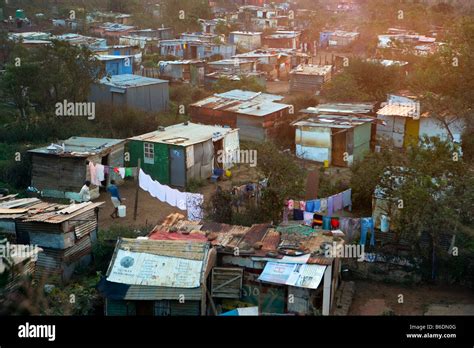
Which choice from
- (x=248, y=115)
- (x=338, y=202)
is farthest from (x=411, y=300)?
(x=248, y=115)

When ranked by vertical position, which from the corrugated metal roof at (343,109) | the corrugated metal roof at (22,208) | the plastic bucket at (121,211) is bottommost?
the plastic bucket at (121,211)

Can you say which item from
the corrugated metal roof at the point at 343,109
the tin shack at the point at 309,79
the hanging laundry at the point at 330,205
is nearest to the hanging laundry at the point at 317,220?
the hanging laundry at the point at 330,205

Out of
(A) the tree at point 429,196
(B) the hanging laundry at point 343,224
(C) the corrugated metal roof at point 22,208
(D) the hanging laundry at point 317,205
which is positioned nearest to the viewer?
(C) the corrugated metal roof at point 22,208

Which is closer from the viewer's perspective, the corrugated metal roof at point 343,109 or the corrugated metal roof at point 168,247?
the corrugated metal roof at point 168,247

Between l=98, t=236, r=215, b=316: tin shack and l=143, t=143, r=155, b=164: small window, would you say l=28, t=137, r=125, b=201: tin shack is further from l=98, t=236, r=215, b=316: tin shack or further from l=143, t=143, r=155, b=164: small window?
l=98, t=236, r=215, b=316: tin shack

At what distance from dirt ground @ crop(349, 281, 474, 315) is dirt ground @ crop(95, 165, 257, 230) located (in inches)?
164

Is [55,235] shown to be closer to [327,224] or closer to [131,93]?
[327,224]

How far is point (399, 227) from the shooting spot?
1038cm

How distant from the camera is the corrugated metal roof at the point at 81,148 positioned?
13889 mm

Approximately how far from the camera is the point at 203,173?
51.2 feet

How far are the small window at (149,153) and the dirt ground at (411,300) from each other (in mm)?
7024

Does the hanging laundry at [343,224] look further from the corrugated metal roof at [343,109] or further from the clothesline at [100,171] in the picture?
the corrugated metal roof at [343,109]

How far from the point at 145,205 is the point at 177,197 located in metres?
1.41

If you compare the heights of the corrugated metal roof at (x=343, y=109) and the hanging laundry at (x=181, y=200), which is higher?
the corrugated metal roof at (x=343, y=109)
